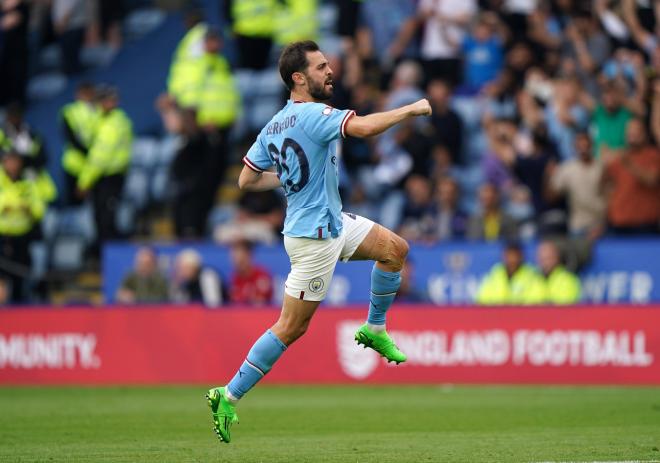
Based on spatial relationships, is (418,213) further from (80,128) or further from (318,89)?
(318,89)

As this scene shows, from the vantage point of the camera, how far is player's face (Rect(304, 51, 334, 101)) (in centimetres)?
920

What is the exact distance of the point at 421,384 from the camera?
16.2m

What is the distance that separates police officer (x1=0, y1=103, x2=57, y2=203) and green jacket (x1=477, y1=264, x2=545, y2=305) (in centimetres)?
684

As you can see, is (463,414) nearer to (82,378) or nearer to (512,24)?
(82,378)

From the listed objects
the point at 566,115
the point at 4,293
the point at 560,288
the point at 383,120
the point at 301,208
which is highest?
the point at 566,115

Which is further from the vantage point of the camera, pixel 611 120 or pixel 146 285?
pixel 146 285

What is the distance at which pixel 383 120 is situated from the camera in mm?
8594

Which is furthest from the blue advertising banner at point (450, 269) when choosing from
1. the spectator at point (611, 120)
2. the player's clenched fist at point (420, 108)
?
the player's clenched fist at point (420, 108)

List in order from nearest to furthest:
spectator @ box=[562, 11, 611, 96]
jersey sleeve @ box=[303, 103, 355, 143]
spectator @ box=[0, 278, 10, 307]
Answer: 1. jersey sleeve @ box=[303, 103, 355, 143]
2. spectator @ box=[562, 11, 611, 96]
3. spectator @ box=[0, 278, 10, 307]

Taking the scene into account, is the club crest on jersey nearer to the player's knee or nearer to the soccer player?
the soccer player

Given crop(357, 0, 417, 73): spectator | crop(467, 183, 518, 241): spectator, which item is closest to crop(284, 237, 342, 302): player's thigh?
crop(467, 183, 518, 241): spectator

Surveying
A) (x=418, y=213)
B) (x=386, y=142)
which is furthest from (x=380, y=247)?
(x=386, y=142)

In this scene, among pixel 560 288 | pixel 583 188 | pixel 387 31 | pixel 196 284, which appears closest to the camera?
pixel 560 288

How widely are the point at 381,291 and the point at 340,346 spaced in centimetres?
682
